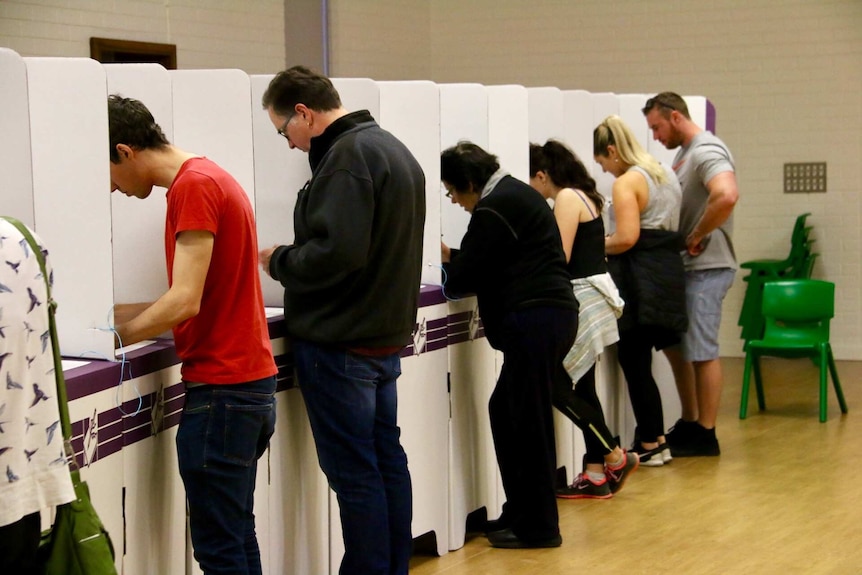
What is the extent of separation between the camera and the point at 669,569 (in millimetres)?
3625

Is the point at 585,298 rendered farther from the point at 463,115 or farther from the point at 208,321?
the point at 208,321

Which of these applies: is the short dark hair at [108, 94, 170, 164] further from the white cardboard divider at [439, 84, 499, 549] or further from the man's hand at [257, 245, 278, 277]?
the white cardboard divider at [439, 84, 499, 549]

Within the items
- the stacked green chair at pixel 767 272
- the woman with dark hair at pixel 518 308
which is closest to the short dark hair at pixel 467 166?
the woman with dark hair at pixel 518 308

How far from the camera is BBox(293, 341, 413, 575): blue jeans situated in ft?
9.65

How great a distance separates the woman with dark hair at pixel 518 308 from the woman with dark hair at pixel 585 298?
427 millimetres

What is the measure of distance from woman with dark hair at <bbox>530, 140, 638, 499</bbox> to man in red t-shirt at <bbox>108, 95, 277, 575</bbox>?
1.86m

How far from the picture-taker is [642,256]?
15.9ft

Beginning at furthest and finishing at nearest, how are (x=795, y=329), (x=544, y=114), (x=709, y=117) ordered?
(x=795, y=329), (x=709, y=117), (x=544, y=114)

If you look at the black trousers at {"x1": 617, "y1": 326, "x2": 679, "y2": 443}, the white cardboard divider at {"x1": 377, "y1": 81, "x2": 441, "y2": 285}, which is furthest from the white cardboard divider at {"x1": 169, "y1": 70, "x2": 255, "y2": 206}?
the black trousers at {"x1": 617, "y1": 326, "x2": 679, "y2": 443}

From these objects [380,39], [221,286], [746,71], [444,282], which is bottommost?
[444,282]

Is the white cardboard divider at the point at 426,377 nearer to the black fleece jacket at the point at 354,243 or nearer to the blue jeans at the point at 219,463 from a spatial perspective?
the black fleece jacket at the point at 354,243

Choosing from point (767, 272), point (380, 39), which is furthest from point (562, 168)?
point (380, 39)

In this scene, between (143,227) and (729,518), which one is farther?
(729,518)

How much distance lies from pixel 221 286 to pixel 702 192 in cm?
319
